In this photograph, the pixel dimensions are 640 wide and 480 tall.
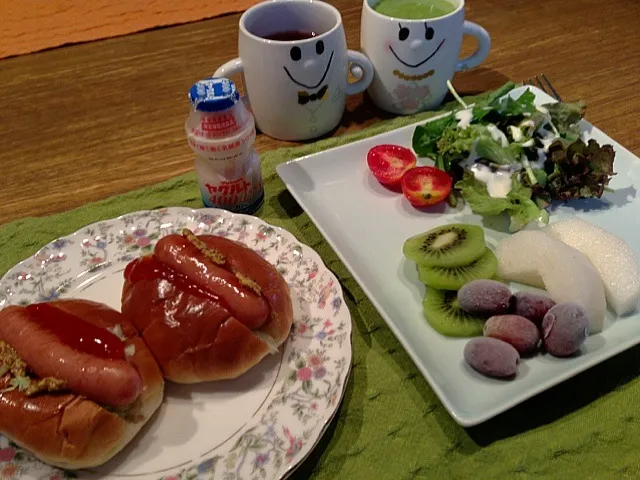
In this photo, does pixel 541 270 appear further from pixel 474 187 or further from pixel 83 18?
pixel 83 18

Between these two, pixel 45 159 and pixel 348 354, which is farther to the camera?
pixel 45 159

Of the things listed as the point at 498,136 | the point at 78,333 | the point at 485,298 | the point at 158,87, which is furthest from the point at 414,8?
the point at 78,333

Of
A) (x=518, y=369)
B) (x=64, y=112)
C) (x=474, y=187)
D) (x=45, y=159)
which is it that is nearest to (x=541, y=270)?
(x=518, y=369)

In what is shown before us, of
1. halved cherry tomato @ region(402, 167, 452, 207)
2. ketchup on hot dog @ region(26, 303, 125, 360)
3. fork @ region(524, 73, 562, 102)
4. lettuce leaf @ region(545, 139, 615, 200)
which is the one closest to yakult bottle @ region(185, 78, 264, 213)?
halved cherry tomato @ region(402, 167, 452, 207)

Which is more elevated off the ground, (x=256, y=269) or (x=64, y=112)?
(x=256, y=269)

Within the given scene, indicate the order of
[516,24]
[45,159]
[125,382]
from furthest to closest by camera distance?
[516,24], [45,159], [125,382]

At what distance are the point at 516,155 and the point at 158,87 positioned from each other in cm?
104

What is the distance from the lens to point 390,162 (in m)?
1.33

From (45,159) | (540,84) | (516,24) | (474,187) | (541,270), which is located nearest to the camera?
(541,270)

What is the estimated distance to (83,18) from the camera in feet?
6.61

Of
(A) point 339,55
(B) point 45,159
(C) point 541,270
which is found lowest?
(B) point 45,159

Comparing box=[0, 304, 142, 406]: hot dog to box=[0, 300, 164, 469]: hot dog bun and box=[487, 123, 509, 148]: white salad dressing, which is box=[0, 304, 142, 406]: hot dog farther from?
box=[487, 123, 509, 148]: white salad dressing

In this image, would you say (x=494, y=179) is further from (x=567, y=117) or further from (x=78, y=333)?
(x=78, y=333)

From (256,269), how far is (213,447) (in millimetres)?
285
